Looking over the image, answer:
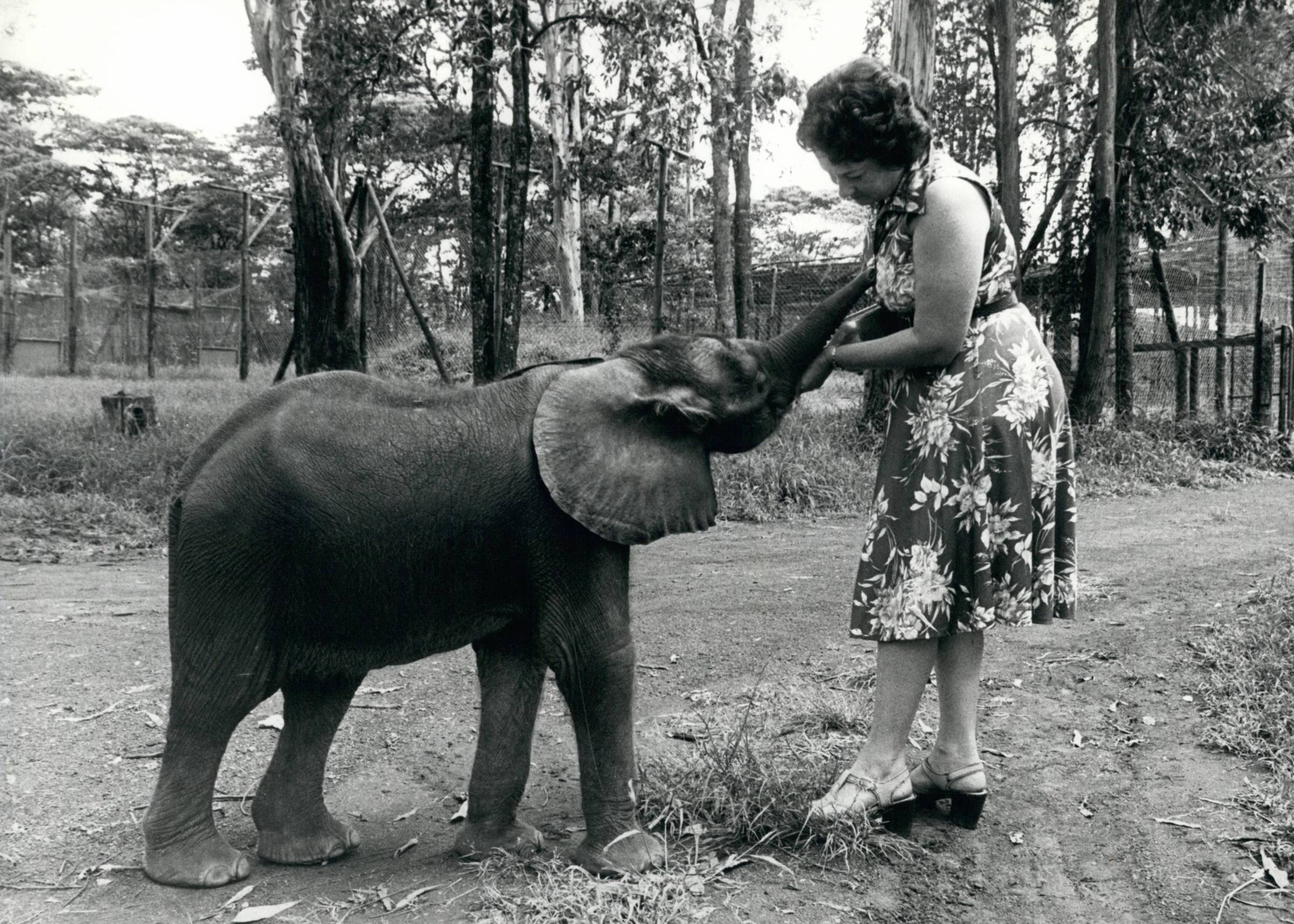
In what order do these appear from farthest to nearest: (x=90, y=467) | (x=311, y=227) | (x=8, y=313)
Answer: (x=8, y=313), (x=311, y=227), (x=90, y=467)

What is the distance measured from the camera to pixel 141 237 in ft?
88.6

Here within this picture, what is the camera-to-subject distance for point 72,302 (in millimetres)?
16578

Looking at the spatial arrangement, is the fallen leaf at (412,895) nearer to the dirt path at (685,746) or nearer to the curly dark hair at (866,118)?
the dirt path at (685,746)

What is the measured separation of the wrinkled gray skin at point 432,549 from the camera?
2.92 meters

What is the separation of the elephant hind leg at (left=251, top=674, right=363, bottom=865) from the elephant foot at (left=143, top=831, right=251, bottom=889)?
156 mm

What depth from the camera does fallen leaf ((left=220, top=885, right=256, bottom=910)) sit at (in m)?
2.89

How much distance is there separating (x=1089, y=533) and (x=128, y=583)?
6.74 metres

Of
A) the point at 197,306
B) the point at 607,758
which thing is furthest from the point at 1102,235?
the point at 197,306

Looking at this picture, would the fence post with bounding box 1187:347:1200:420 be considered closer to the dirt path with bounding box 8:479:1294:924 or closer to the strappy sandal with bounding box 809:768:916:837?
the dirt path with bounding box 8:479:1294:924

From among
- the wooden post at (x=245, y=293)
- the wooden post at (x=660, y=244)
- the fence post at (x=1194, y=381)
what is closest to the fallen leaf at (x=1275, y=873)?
the wooden post at (x=660, y=244)

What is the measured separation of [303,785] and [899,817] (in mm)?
1713

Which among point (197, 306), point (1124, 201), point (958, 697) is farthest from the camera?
point (197, 306)

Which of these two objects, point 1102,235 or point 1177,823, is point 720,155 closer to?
point 1102,235

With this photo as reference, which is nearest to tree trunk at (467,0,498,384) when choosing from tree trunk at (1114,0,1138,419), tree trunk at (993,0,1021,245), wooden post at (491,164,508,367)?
wooden post at (491,164,508,367)
